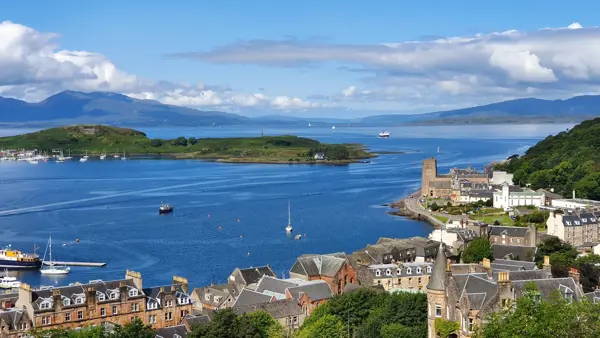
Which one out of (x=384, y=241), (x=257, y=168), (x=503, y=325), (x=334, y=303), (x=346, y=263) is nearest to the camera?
(x=503, y=325)

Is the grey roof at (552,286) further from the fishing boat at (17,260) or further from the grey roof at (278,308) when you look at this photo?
the fishing boat at (17,260)

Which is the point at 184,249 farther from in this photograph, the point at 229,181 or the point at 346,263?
the point at 229,181

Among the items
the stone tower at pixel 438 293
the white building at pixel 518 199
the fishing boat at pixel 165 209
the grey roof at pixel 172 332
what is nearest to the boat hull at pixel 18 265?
the fishing boat at pixel 165 209

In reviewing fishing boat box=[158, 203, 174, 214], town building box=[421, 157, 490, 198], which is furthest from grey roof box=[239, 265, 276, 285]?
town building box=[421, 157, 490, 198]

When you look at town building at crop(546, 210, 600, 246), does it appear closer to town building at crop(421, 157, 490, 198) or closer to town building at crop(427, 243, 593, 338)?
town building at crop(421, 157, 490, 198)

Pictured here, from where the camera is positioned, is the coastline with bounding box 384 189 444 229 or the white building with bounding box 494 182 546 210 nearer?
the coastline with bounding box 384 189 444 229

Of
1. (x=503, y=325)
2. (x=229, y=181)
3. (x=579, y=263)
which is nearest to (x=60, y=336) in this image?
(x=503, y=325)

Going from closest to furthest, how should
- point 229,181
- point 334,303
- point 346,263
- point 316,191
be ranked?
point 334,303 < point 346,263 < point 316,191 < point 229,181
